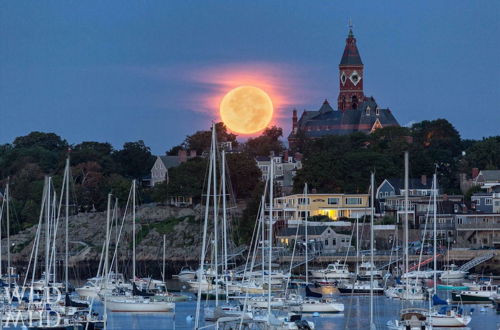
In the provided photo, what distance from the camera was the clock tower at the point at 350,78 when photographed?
188m

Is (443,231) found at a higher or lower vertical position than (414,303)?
higher

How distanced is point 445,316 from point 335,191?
67261 mm

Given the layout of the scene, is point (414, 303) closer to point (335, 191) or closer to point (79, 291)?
point (79, 291)

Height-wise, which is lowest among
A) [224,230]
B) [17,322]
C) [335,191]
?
[17,322]

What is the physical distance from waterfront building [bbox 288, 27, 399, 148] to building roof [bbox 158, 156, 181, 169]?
1608 cm

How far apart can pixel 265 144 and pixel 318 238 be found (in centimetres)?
4954

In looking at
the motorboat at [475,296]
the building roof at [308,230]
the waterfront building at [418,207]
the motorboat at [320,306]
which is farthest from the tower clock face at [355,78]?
the motorboat at [320,306]

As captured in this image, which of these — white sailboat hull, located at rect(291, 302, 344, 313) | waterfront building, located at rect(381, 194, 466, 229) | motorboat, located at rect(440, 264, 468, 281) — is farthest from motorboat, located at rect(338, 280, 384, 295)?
waterfront building, located at rect(381, 194, 466, 229)

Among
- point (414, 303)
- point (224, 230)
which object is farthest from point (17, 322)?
point (414, 303)

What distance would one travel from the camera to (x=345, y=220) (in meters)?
121

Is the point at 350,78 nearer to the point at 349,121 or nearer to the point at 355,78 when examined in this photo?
the point at 355,78

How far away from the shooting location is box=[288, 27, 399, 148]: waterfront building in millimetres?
171500

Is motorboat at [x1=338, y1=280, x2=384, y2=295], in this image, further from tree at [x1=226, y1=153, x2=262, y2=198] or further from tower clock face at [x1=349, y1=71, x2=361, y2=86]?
tower clock face at [x1=349, y1=71, x2=361, y2=86]

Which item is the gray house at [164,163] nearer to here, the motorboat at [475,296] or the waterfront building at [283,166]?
the waterfront building at [283,166]
